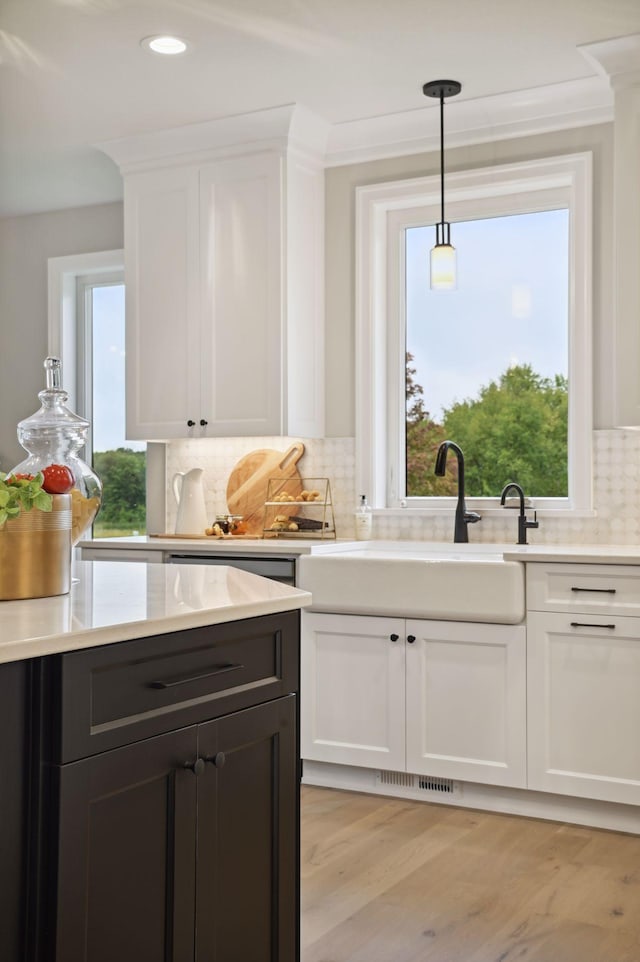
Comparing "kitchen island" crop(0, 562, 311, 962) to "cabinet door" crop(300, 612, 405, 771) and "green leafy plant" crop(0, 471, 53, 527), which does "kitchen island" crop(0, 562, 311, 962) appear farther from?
"cabinet door" crop(300, 612, 405, 771)

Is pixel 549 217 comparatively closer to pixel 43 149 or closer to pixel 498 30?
pixel 498 30

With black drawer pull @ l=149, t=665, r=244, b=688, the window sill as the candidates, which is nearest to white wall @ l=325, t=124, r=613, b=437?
the window sill

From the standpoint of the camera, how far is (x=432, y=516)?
4.29 metres

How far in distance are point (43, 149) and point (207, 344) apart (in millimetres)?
1198

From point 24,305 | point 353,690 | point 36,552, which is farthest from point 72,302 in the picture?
point 36,552

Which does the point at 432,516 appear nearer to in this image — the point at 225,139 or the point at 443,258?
the point at 443,258

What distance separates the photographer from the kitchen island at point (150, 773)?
1.42m

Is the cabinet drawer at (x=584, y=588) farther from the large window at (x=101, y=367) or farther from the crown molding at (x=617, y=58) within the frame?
the large window at (x=101, y=367)

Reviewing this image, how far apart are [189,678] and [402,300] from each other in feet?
9.98

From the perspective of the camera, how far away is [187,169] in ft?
14.6

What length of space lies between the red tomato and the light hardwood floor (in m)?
1.31

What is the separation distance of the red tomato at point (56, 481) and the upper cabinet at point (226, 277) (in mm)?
2365

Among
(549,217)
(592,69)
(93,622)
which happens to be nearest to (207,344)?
(549,217)

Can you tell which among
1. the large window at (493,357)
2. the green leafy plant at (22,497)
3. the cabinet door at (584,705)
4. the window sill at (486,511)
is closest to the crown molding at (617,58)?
the large window at (493,357)
